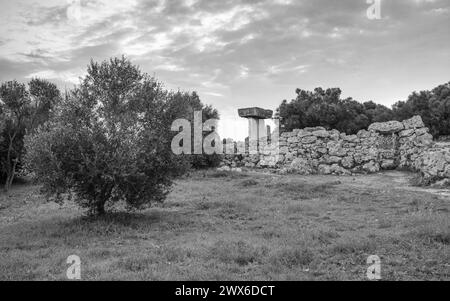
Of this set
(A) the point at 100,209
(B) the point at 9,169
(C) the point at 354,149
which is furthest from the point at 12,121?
(C) the point at 354,149

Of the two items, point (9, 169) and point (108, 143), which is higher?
point (108, 143)

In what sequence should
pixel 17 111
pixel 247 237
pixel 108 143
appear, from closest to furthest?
pixel 247 237 → pixel 108 143 → pixel 17 111

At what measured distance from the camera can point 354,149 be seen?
82.6ft

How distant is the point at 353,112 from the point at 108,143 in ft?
106

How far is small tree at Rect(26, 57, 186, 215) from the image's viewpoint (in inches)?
472

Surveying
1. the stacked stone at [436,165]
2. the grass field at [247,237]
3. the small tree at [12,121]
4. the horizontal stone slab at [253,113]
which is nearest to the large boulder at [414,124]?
the stacked stone at [436,165]

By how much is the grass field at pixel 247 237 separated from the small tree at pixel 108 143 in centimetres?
102

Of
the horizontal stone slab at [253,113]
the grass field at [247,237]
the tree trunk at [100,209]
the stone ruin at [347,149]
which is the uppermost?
the horizontal stone slab at [253,113]

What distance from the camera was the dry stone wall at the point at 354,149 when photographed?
23.7 metres

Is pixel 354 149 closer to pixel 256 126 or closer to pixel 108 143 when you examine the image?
pixel 256 126

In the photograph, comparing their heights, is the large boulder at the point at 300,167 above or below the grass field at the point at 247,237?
above

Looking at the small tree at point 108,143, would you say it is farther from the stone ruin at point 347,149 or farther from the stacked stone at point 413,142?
the stacked stone at point 413,142

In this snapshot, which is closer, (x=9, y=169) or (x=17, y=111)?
(x=9, y=169)

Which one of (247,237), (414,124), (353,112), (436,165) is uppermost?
(353,112)
